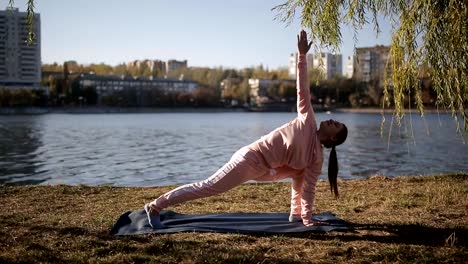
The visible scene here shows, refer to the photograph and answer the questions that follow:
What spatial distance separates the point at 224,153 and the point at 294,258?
18889mm

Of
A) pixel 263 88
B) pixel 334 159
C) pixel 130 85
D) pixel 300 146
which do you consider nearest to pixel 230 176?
pixel 300 146

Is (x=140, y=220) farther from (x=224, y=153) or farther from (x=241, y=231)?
(x=224, y=153)

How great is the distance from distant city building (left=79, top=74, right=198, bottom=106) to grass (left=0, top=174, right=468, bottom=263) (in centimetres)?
12103

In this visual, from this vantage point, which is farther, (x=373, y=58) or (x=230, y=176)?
(x=373, y=58)

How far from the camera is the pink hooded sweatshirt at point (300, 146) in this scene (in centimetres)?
472

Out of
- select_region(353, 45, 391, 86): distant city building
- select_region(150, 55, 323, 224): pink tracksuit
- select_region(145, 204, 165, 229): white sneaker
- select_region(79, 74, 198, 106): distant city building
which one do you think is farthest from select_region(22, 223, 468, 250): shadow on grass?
select_region(79, 74, 198, 106): distant city building

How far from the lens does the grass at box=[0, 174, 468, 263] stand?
160 inches

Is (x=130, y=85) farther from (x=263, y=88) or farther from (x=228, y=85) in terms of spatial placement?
(x=263, y=88)

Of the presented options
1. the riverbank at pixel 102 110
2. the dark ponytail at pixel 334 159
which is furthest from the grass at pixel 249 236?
the riverbank at pixel 102 110

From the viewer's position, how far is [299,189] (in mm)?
5199

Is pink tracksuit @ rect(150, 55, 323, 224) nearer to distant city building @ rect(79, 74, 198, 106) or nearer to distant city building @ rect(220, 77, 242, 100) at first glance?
distant city building @ rect(79, 74, 198, 106)

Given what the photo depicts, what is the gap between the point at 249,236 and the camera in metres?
4.68

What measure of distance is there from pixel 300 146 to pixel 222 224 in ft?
3.78

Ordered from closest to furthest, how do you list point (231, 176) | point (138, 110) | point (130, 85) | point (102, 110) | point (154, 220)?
point (231, 176) < point (154, 220) < point (102, 110) < point (138, 110) < point (130, 85)
